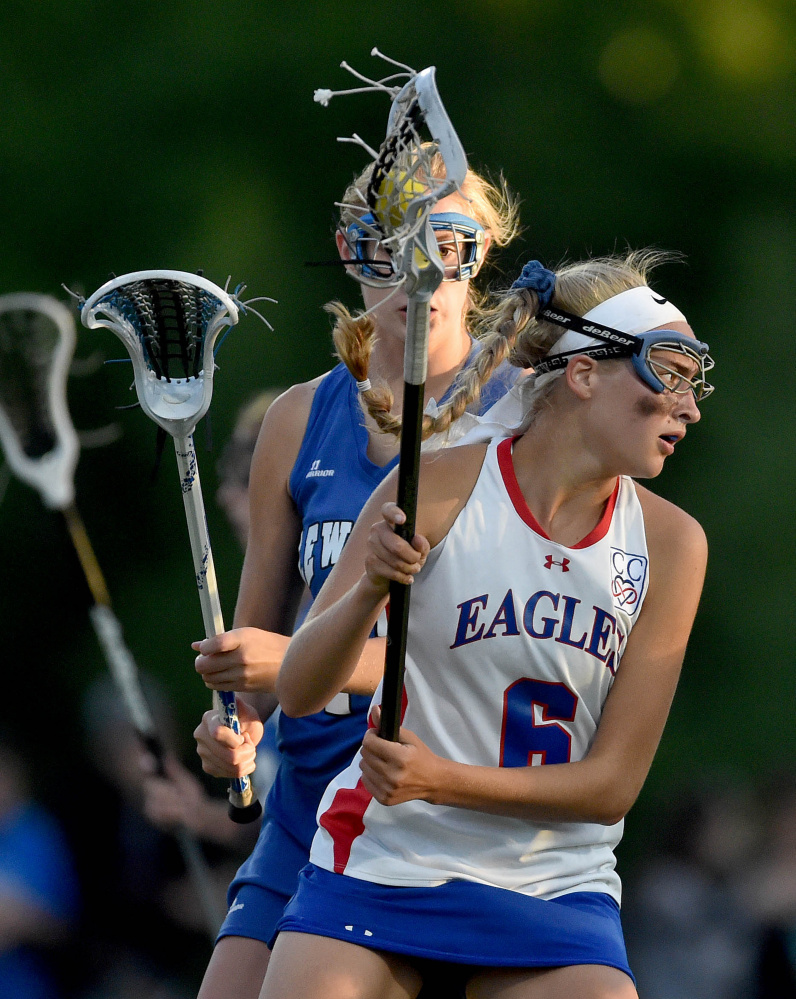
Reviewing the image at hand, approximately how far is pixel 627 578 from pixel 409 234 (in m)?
0.65

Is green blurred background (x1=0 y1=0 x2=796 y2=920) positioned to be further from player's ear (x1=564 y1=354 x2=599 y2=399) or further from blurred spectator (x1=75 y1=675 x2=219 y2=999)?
player's ear (x1=564 y1=354 x2=599 y2=399)

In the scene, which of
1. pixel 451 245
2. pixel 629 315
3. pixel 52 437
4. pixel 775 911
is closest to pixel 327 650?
pixel 629 315

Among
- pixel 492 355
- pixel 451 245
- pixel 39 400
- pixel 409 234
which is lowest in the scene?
pixel 39 400

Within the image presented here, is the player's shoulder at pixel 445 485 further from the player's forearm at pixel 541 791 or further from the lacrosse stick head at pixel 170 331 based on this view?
the lacrosse stick head at pixel 170 331

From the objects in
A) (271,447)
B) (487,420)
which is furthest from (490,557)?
(271,447)

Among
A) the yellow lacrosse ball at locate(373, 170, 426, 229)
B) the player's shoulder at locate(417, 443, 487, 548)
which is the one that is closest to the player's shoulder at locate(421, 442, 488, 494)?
the player's shoulder at locate(417, 443, 487, 548)

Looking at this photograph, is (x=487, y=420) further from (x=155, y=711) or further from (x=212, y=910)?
(x=212, y=910)

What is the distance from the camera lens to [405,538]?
167 centimetres

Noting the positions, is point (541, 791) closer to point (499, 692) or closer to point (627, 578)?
point (499, 692)

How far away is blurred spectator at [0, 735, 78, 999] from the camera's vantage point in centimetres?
343

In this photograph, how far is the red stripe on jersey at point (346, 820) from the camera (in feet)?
6.01

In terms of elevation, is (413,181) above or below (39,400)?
above

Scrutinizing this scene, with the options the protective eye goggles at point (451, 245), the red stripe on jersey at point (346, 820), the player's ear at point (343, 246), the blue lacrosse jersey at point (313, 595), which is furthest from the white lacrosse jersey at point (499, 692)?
the player's ear at point (343, 246)

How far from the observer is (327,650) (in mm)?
1797
